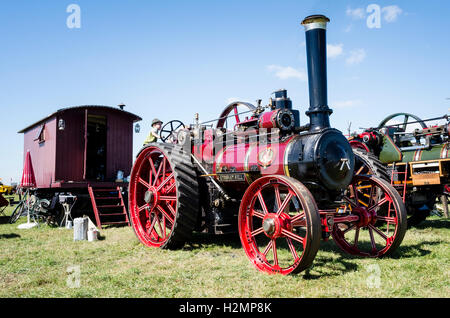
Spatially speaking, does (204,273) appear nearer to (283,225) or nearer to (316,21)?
(283,225)

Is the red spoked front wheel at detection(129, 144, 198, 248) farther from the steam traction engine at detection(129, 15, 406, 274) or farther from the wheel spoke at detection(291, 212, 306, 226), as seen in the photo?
the wheel spoke at detection(291, 212, 306, 226)

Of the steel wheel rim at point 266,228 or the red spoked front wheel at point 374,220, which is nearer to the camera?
the steel wheel rim at point 266,228

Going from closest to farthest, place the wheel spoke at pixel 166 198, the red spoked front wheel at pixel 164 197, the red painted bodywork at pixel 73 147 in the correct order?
the red spoked front wheel at pixel 164 197
the wheel spoke at pixel 166 198
the red painted bodywork at pixel 73 147

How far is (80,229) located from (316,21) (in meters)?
5.07

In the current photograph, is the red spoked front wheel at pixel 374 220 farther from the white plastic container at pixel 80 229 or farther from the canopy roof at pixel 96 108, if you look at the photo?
the canopy roof at pixel 96 108

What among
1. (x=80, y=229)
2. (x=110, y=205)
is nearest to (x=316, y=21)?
(x=80, y=229)

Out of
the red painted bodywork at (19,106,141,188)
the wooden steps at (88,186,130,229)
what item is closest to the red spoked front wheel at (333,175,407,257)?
the wooden steps at (88,186,130,229)

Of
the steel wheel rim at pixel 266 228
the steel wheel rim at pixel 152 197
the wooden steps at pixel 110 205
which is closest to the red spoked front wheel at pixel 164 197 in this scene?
the steel wheel rim at pixel 152 197

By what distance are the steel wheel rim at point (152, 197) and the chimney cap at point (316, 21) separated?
265 centimetres

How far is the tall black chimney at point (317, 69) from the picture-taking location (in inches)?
166

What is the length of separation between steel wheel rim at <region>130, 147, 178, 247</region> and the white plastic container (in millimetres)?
973

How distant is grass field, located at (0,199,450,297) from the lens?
327cm

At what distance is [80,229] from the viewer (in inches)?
254
